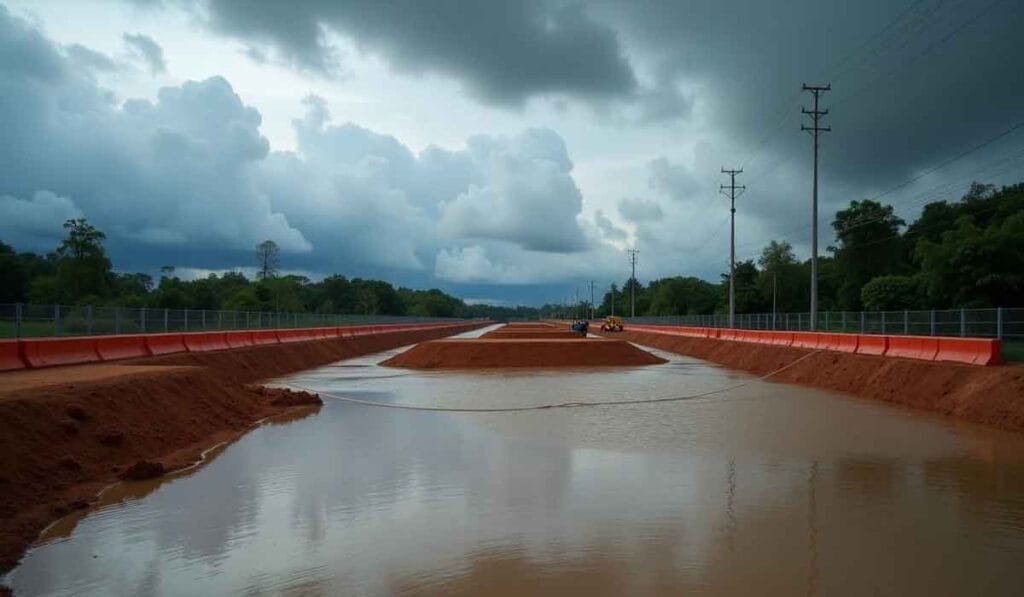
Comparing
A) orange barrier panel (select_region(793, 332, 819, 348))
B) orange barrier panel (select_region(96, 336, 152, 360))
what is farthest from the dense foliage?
orange barrier panel (select_region(96, 336, 152, 360))

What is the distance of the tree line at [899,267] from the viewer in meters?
41.1

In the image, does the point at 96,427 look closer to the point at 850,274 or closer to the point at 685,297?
the point at 850,274

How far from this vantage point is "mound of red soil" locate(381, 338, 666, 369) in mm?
33875

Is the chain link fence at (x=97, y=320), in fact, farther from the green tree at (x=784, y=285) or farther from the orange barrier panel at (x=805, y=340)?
the green tree at (x=784, y=285)

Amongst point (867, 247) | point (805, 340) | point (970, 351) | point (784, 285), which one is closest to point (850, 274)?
point (867, 247)

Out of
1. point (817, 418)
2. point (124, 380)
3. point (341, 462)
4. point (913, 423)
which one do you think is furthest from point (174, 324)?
point (913, 423)

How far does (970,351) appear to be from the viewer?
18766mm

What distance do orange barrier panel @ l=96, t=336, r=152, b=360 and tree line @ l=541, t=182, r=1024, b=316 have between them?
41470 mm

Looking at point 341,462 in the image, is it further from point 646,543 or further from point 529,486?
point 646,543

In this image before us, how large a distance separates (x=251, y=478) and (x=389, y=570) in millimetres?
4567

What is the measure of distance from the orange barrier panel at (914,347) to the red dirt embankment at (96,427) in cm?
1724

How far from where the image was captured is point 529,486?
9523 mm

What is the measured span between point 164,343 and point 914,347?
23.6 metres

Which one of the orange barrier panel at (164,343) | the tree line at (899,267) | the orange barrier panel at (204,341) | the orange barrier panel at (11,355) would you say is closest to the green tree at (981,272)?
the tree line at (899,267)
